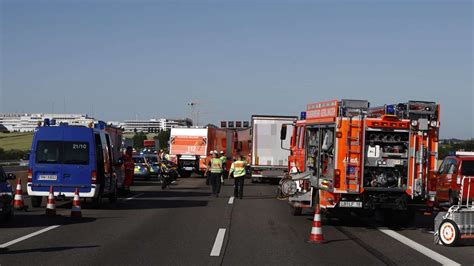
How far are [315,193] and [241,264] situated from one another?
22.3 feet

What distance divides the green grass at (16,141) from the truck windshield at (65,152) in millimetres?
49754

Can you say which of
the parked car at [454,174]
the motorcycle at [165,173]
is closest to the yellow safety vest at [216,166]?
the motorcycle at [165,173]

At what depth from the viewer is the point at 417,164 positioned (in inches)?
586

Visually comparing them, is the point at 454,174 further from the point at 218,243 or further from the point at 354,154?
the point at 218,243

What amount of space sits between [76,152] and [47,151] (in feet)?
2.73

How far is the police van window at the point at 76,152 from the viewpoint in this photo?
738 inches

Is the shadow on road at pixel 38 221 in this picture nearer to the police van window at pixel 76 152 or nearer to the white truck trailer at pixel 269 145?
the police van window at pixel 76 152

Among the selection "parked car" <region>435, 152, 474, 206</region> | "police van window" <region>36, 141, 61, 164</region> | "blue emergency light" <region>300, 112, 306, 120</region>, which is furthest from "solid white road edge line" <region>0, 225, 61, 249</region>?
"parked car" <region>435, 152, 474, 206</region>

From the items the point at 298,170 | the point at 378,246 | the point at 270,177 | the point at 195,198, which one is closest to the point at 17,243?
the point at 378,246

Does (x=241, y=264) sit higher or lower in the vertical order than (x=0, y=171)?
lower

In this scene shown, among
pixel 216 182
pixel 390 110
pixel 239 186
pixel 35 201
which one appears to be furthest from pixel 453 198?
pixel 35 201

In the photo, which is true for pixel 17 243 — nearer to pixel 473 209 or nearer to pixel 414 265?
pixel 414 265

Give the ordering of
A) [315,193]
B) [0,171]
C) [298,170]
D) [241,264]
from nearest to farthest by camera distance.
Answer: [241,264] → [0,171] → [315,193] → [298,170]

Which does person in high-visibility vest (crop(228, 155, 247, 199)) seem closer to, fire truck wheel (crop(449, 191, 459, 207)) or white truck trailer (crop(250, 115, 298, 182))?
fire truck wheel (crop(449, 191, 459, 207))
